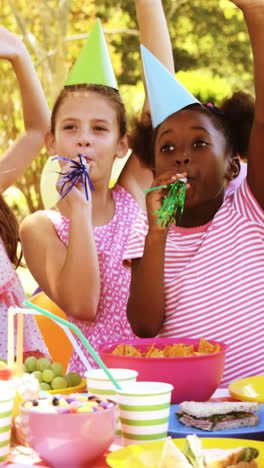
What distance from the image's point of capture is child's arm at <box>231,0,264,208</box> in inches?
57.1

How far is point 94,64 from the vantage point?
2.22 meters

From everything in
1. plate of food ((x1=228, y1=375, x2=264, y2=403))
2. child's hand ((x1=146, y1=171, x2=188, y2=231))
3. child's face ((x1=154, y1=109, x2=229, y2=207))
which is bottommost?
plate of food ((x1=228, y1=375, x2=264, y2=403))

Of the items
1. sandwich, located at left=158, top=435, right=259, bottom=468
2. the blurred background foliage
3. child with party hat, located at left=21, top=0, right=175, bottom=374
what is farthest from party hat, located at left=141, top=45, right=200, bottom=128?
the blurred background foliage

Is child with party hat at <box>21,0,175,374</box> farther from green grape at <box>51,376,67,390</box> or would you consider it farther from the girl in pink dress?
green grape at <box>51,376,67,390</box>

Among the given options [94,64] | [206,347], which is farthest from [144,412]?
[94,64]

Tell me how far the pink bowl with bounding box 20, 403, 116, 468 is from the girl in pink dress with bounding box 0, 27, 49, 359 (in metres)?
1.00

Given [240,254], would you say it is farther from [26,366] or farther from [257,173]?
[26,366]

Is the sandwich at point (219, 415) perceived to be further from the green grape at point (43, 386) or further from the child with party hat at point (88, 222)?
the child with party hat at point (88, 222)

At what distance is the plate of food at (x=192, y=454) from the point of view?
978 millimetres

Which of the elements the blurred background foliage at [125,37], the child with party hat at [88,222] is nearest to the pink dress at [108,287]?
the child with party hat at [88,222]

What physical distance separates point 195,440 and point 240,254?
0.81m

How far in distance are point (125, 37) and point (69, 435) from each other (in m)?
12.5

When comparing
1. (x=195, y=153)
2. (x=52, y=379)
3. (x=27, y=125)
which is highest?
(x=27, y=125)

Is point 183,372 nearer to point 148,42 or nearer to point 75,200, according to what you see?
point 75,200
